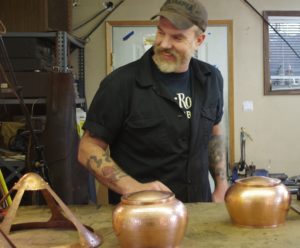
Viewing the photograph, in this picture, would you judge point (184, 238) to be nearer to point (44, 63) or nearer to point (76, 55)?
point (44, 63)

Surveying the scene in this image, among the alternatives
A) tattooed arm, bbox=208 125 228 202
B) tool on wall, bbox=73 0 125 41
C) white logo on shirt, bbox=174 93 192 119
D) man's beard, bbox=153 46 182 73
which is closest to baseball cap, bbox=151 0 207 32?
man's beard, bbox=153 46 182 73

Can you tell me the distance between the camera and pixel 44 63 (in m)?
3.27

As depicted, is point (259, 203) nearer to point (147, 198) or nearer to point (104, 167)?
point (147, 198)

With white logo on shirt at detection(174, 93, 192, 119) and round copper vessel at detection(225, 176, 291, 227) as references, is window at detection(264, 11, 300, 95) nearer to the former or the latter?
white logo on shirt at detection(174, 93, 192, 119)

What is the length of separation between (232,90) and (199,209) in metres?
3.15

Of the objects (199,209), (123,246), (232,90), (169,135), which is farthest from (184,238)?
(232,90)

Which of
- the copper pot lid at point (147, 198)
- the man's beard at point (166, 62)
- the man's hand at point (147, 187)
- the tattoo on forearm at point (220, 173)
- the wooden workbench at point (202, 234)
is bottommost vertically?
the wooden workbench at point (202, 234)

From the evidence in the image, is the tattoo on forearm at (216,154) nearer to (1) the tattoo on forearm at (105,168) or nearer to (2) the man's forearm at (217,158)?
(2) the man's forearm at (217,158)

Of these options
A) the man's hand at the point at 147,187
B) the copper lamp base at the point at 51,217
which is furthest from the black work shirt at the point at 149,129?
the copper lamp base at the point at 51,217

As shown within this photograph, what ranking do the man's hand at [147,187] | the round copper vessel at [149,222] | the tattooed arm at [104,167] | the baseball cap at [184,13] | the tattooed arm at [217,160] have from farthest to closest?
the tattooed arm at [217,160] < the baseball cap at [184,13] < the tattooed arm at [104,167] < the man's hand at [147,187] < the round copper vessel at [149,222]

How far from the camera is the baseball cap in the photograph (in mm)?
1597

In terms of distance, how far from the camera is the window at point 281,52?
436cm

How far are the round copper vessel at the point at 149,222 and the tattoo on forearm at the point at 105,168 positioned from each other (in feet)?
1.48

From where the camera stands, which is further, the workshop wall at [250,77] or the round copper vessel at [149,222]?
the workshop wall at [250,77]
